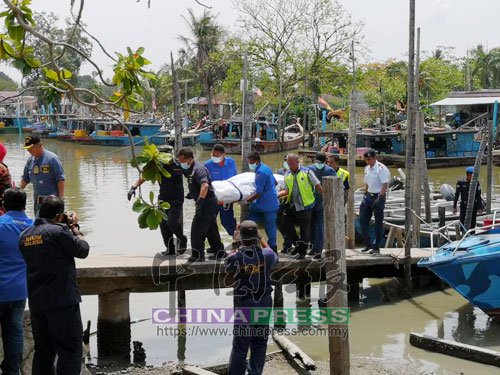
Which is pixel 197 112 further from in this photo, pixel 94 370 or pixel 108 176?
pixel 94 370

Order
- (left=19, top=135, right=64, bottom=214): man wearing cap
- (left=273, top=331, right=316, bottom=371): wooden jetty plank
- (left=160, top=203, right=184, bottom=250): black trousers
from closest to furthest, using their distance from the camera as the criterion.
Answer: (left=273, top=331, right=316, bottom=371): wooden jetty plank
(left=19, top=135, right=64, bottom=214): man wearing cap
(left=160, top=203, right=184, bottom=250): black trousers

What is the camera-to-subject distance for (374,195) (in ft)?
35.1

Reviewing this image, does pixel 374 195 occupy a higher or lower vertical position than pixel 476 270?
higher

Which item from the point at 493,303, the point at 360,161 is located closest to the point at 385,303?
the point at 493,303

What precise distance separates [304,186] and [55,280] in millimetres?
4657

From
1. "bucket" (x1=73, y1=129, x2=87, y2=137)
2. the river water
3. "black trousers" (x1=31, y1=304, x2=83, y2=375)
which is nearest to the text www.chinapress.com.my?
the river water

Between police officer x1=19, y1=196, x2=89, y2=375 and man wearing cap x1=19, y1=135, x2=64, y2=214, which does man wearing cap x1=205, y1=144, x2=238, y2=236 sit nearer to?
man wearing cap x1=19, y1=135, x2=64, y2=214

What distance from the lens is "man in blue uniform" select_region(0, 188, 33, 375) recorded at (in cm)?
579

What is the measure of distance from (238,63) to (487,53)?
962 inches

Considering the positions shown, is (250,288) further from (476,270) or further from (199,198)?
(476,270)

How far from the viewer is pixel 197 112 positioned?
2384 inches

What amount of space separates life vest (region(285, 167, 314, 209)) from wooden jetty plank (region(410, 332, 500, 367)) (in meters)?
2.19

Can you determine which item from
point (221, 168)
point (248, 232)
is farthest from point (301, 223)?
point (248, 232)

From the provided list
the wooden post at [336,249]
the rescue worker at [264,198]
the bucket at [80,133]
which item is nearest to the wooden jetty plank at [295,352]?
the wooden post at [336,249]
